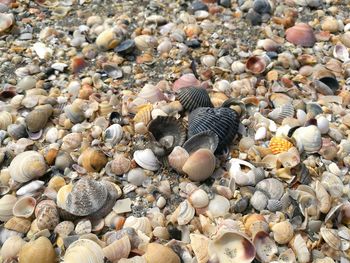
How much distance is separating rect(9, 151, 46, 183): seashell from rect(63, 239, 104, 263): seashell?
574 millimetres

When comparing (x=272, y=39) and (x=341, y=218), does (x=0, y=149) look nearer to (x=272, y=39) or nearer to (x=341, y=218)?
(x=341, y=218)

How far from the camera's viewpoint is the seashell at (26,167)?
2.67 metres

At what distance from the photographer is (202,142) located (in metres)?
2.75

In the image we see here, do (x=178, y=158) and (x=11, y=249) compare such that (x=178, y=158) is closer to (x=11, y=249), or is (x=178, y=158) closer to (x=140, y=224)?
(x=140, y=224)

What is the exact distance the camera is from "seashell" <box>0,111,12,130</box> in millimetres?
3025

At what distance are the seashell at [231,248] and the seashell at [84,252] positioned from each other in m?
0.54

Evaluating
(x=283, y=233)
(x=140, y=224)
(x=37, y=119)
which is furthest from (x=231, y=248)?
(x=37, y=119)

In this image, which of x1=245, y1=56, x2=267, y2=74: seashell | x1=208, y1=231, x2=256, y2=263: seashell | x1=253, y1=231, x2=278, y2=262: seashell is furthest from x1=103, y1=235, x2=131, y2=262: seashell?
x1=245, y1=56, x2=267, y2=74: seashell

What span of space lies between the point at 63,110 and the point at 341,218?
1876mm

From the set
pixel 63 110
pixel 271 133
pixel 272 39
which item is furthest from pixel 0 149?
pixel 272 39

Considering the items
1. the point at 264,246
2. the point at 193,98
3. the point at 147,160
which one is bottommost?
the point at 264,246

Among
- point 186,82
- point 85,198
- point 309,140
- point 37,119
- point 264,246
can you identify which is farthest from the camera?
point 186,82

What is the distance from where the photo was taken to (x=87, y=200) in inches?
96.4

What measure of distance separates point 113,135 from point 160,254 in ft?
3.01
